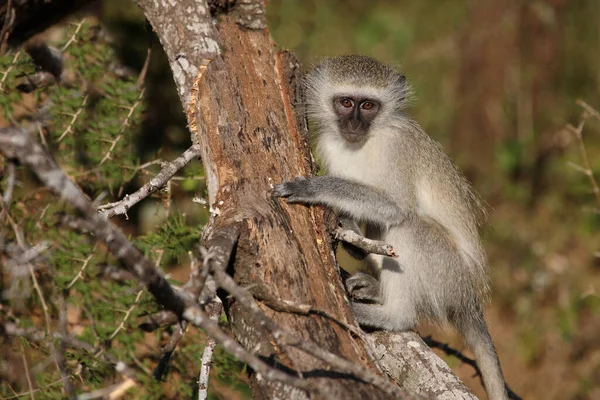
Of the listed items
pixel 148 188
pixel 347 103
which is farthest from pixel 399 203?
pixel 148 188

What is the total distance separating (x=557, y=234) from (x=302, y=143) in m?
4.88

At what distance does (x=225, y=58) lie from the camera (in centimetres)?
394

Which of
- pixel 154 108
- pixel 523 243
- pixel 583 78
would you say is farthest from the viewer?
pixel 583 78

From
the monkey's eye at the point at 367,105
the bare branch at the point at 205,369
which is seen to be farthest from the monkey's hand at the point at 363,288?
the bare branch at the point at 205,369

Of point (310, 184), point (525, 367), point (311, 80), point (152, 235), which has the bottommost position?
point (525, 367)

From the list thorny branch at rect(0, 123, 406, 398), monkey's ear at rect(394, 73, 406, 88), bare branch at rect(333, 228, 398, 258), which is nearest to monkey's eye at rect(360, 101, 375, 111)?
monkey's ear at rect(394, 73, 406, 88)

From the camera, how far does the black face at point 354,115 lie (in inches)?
179

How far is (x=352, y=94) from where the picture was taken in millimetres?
4746

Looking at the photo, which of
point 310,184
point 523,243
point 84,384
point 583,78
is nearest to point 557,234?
point 523,243

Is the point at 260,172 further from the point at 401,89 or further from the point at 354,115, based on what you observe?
the point at 401,89

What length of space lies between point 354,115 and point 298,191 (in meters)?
1.18

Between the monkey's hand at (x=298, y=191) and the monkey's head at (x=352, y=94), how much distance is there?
936 millimetres

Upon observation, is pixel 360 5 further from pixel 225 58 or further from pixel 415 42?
pixel 225 58

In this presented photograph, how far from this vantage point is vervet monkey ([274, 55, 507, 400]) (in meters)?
4.27
